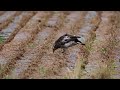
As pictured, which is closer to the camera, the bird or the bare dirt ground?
the bare dirt ground

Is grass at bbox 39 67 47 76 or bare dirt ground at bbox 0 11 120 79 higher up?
grass at bbox 39 67 47 76

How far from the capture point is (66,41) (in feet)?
17.5

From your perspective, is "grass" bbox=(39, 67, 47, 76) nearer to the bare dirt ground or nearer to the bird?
the bare dirt ground

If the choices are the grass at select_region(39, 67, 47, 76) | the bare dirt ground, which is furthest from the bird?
the grass at select_region(39, 67, 47, 76)

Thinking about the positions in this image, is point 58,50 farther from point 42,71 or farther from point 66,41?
point 42,71

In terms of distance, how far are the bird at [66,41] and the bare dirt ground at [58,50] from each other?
75mm

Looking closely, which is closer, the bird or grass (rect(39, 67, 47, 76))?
grass (rect(39, 67, 47, 76))

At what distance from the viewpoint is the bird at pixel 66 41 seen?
5.24 metres

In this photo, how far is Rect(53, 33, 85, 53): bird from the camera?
5.24 metres

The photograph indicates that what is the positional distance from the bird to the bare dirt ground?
0.07 m

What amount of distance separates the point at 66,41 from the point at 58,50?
0.25 m

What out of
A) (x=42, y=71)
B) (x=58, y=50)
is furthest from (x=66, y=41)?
(x=42, y=71)
